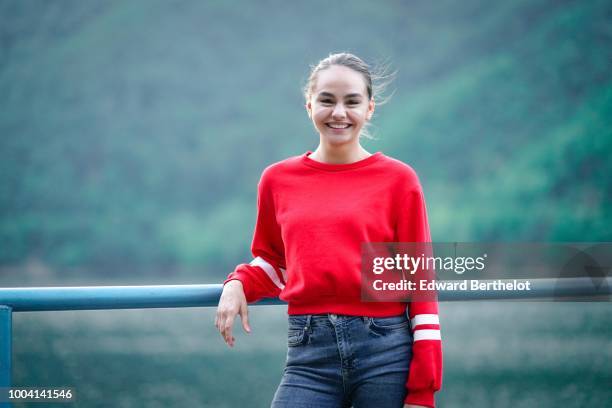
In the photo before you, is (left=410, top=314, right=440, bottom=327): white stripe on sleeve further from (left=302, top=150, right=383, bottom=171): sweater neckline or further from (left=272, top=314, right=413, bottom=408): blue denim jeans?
(left=302, top=150, right=383, bottom=171): sweater neckline

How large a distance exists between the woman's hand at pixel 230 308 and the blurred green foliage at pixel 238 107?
13876 millimetres

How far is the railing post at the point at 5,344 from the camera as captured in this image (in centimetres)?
132

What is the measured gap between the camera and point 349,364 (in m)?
1.25

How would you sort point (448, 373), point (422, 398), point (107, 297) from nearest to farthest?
point (422, 398) < point (107, 297) < point (448, 373)

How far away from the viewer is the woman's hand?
4.34 feet

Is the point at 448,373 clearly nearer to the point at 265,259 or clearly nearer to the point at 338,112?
→ the point at 265,259

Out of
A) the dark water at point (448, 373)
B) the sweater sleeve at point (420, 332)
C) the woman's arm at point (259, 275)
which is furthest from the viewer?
the dark water at point (448, 373)

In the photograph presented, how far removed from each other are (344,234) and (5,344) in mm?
616

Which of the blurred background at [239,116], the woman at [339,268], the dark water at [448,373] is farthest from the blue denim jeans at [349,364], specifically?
the blurred background at [239,116]

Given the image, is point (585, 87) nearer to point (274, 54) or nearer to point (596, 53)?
point (596, 53)

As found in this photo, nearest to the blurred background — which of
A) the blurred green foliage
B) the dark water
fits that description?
the blurred green foliage

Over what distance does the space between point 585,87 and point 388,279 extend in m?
16.0

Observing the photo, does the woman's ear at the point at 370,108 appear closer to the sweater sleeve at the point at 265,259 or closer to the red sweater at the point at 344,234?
the red sweater at the point at 344,234

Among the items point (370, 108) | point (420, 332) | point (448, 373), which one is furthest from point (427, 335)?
point (448, 373)
